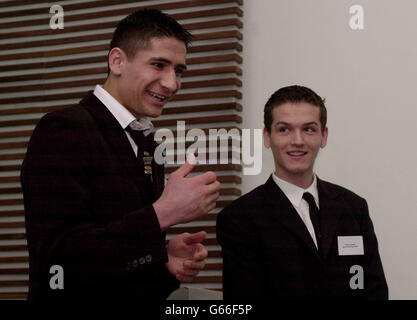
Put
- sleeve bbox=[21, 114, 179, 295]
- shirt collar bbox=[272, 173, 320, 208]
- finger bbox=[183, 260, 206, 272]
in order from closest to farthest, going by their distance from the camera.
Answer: sleeve bbox=[21, 114, 179, 295], finger bbox=[183, 260, 206, 272], shirt collar bbox=[272, 173, 320, 208]

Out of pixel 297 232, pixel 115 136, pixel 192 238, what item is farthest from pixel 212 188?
pixel 297 232

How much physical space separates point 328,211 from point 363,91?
0.83m

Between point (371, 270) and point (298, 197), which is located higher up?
point (298, 197)

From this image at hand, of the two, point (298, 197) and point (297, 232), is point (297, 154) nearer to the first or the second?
point (298, 197)

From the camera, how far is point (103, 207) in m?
1.46

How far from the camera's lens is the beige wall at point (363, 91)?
244 cm

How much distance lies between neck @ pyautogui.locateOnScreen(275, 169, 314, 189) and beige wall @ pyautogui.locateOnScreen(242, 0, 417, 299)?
57 centimetres

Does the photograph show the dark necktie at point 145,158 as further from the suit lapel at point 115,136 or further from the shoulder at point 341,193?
the shoulder at point 341,193

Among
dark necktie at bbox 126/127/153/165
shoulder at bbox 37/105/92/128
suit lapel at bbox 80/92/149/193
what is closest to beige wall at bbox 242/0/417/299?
dark necktie at bbox 126/127/153/165

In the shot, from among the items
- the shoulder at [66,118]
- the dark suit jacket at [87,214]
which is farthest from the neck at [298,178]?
the shoulder at [66,118]

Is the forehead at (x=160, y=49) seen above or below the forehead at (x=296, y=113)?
above

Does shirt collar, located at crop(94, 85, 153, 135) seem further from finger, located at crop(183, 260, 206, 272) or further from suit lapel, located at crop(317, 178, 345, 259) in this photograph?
suit lapel, located at crop(317, 178, 345, 259)

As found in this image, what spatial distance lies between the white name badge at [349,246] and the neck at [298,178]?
23 centimetres

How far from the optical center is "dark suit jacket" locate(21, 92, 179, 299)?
53.7 inches
